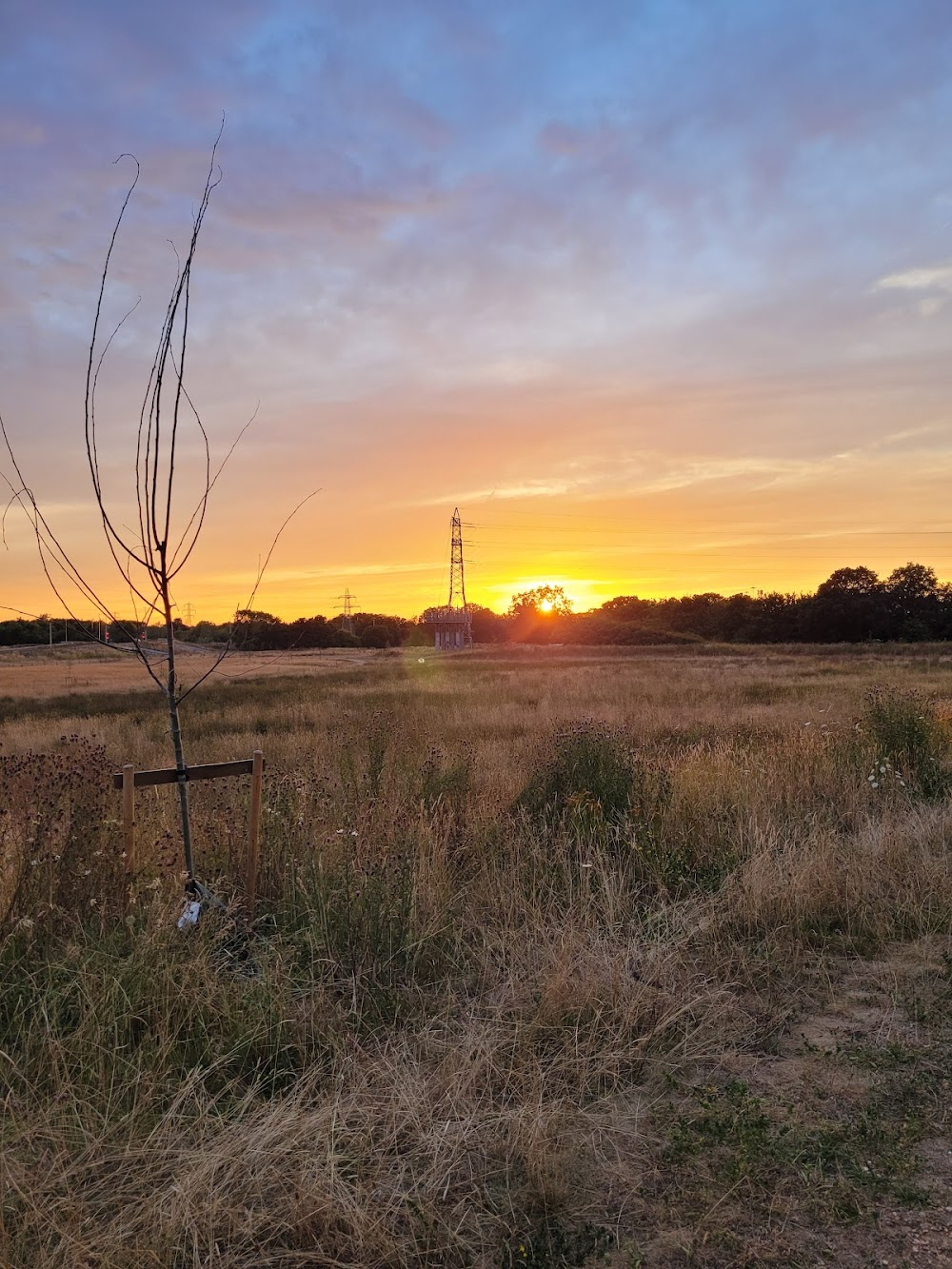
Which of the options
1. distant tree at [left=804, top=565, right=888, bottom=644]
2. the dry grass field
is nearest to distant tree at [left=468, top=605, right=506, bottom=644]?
distant tree at [left=804, top=565, right=888, bottom=644]

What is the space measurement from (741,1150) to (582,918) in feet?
5.95

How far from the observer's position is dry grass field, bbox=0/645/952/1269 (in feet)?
8.11

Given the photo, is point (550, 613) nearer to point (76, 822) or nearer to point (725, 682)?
point (725, 682)

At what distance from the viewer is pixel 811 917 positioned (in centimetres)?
489

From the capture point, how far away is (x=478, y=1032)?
3.53m

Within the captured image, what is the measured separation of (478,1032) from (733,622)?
281 ft

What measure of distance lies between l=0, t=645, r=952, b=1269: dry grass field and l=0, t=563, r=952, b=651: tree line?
1945 inches

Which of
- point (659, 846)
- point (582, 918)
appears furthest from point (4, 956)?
point (659, 846)

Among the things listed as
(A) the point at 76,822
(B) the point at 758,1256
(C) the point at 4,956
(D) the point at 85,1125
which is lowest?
(B) the point at 758,1256

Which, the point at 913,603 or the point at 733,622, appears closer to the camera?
the point at 913,603

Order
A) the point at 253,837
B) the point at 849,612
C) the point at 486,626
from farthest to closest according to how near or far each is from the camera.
Answer: the point at 486,626
the point at 849,612
the point at 253,837

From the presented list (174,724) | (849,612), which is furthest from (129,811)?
(849,612)

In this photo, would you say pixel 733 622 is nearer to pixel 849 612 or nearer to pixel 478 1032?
pixel 849 612

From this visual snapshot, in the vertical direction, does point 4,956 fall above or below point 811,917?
above
